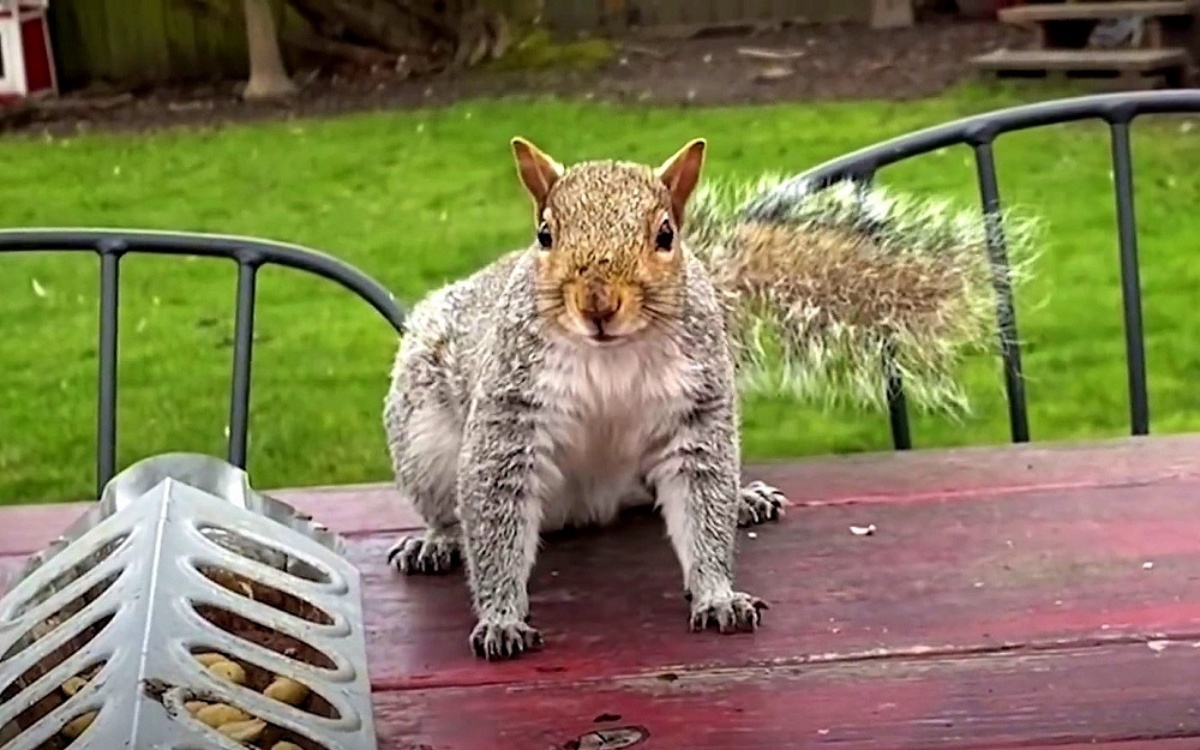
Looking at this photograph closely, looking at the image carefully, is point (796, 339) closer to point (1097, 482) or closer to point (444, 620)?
point (1097, 482)

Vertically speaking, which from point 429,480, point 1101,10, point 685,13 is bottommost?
point 429,480

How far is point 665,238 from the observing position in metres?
1.03

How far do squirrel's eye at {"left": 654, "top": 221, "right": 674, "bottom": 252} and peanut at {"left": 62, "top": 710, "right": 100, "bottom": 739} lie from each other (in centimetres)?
40

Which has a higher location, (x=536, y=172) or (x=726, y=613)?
(x=536, y=172)

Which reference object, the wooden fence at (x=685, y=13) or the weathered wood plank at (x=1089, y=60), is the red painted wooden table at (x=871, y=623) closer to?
the weathered wood plank at (x=1089, y=60)

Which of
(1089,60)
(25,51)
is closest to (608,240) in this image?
(1089,60)

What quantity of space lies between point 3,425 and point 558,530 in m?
1.68

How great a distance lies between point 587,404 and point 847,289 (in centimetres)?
33

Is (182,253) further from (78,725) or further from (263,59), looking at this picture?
(263,59)

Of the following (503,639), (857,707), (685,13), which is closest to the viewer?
(857,707)

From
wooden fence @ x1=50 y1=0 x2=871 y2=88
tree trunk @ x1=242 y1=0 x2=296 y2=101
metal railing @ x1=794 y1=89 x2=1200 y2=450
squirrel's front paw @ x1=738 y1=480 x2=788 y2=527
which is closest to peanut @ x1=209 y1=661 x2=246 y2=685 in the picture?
squirrel's front paw @ x1=738 y1=480 x2=788 y2=527

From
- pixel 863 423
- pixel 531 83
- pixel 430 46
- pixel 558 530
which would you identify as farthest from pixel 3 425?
pixel 430 46

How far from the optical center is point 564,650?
3.34 ft

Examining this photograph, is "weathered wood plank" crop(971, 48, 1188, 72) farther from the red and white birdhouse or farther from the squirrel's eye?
the squirrel's eye
